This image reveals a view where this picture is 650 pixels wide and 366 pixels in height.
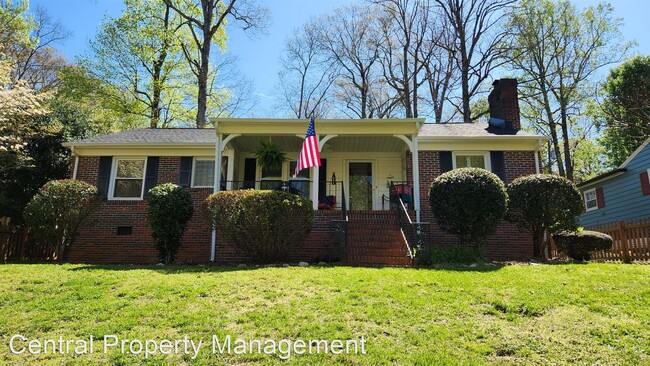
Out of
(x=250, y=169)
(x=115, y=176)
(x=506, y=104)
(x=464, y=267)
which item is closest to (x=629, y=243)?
(x=464, y=267)

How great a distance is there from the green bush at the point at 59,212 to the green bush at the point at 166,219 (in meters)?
1.70

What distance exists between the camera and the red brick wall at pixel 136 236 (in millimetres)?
10992

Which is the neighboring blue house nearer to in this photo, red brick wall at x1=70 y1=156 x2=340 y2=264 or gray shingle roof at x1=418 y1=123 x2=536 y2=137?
gray shingle roof at x1=418 y1=123 x2=536 y2=137

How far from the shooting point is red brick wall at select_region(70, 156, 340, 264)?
11.0m

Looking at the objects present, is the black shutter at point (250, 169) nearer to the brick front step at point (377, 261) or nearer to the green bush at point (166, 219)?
the green bush at point (166, 219)

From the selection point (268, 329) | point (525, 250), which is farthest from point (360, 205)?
point (268, 329)

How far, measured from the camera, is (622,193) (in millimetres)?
15086

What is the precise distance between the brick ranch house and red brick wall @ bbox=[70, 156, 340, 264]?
29 millimetres

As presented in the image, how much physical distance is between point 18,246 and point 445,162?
11896mm

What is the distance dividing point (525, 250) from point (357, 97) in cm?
1760

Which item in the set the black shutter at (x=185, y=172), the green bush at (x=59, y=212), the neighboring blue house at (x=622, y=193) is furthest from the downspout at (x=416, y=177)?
the green bush at (x=59, y=212)

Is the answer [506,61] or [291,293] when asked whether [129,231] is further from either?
[506,61]

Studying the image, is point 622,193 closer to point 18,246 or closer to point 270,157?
point 270,157

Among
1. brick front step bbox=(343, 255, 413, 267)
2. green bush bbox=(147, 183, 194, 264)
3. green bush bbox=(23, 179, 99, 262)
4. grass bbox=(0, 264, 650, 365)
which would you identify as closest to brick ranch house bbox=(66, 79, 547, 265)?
brick front step bbox=(343, 255, 413, 267)
